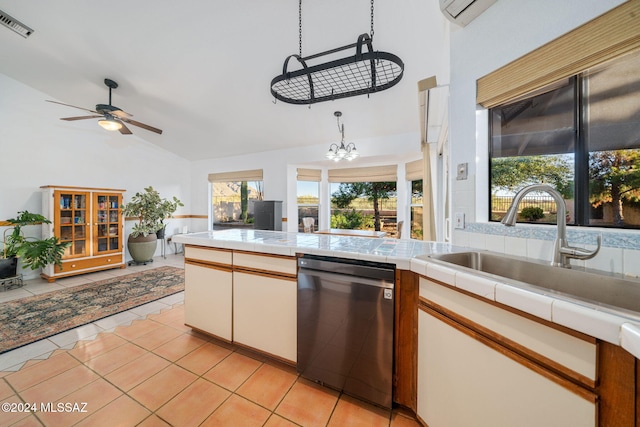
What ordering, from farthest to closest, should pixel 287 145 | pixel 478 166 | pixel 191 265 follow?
1. pixel 287 145
2. pixel 191 265
3. pixel 478 166

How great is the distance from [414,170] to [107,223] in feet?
18.6

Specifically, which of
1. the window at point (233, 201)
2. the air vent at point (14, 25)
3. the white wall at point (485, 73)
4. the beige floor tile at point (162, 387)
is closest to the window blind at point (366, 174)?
the window at point (233, 201)

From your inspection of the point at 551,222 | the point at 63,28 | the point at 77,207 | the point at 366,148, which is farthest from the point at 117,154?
the point at 551,222

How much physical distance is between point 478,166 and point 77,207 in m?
5.69

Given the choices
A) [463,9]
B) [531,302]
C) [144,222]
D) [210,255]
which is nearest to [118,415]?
[210,255]

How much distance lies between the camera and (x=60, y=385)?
152cm

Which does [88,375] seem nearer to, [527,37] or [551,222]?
[551,222]

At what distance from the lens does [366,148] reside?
416 cm

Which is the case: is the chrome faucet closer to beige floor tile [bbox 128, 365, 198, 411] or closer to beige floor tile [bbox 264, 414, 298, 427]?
beige floor tile [bbox 264, 414, 298, 427]

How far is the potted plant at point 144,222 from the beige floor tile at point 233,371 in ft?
13.1

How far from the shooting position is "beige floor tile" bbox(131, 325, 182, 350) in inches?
77.7

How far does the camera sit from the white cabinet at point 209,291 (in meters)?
1.83

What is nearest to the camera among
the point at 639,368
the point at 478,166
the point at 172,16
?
the point at 639,368

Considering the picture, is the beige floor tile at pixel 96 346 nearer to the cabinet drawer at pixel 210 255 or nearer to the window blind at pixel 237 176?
the cabinet drawer at pixel 210 255
